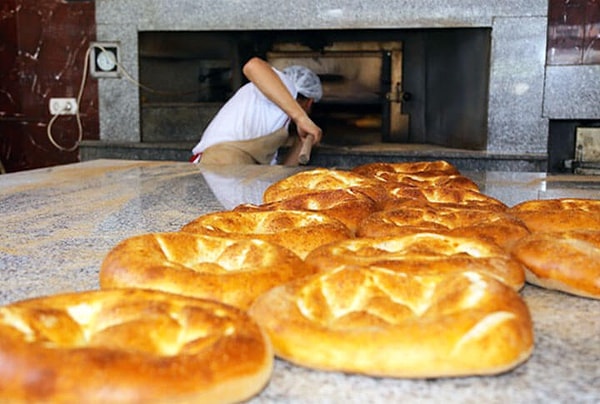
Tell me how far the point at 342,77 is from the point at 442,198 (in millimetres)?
3465

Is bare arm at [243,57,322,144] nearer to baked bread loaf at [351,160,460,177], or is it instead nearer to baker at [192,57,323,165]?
baker at [192,57,323,165]

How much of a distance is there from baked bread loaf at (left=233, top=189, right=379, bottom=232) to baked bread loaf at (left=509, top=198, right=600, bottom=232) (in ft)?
1.02

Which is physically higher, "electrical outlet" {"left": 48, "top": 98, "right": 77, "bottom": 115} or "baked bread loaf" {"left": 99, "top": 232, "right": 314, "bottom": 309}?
"electrical outlet" {"left": 48, "top": 98, "right": 77, "bottom": 115}

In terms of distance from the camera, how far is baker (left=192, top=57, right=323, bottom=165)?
3.32 meters

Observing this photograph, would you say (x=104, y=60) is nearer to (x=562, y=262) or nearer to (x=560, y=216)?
(x=560, y=216)

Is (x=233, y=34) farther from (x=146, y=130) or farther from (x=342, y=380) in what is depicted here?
(x=342, y=380)

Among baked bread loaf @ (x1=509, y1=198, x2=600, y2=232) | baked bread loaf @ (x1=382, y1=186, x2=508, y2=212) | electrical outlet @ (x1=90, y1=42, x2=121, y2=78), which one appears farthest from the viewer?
electrical outlet @ (x1=90, y1=42, x2=121, y2=78)

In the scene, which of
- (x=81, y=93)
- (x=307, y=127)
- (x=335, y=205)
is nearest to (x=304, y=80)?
(x=307, y=127)

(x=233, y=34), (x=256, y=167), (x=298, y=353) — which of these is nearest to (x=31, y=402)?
(x=298, y=353)

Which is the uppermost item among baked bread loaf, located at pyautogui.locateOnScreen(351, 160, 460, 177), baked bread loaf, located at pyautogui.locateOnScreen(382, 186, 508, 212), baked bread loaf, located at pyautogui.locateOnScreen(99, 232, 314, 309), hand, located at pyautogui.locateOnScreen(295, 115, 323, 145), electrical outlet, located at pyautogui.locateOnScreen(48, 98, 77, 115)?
electrical outlet, located at pyautogui.locateOnScreen(48, 98, 77, 115)

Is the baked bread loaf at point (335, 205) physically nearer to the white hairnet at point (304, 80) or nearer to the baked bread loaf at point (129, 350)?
the baked bread loaf at point (129, 350)

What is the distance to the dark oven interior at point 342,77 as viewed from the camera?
4590mm

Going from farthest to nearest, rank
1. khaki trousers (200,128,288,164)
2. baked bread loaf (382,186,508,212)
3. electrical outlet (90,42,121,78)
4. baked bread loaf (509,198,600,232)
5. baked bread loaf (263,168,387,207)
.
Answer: electrical outlet (90,42,121,78) → khaki trousers (200,128,288,164) → baked bread loaf (263,168,387,207) → baked bread loaf (382,186,508,212) → baked bread loaf (509,198,600,232)

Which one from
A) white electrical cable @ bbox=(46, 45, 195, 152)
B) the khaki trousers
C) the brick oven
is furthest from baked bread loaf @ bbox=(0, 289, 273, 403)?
white electrical cable @ bbox=(46, 45, 195, 152)
